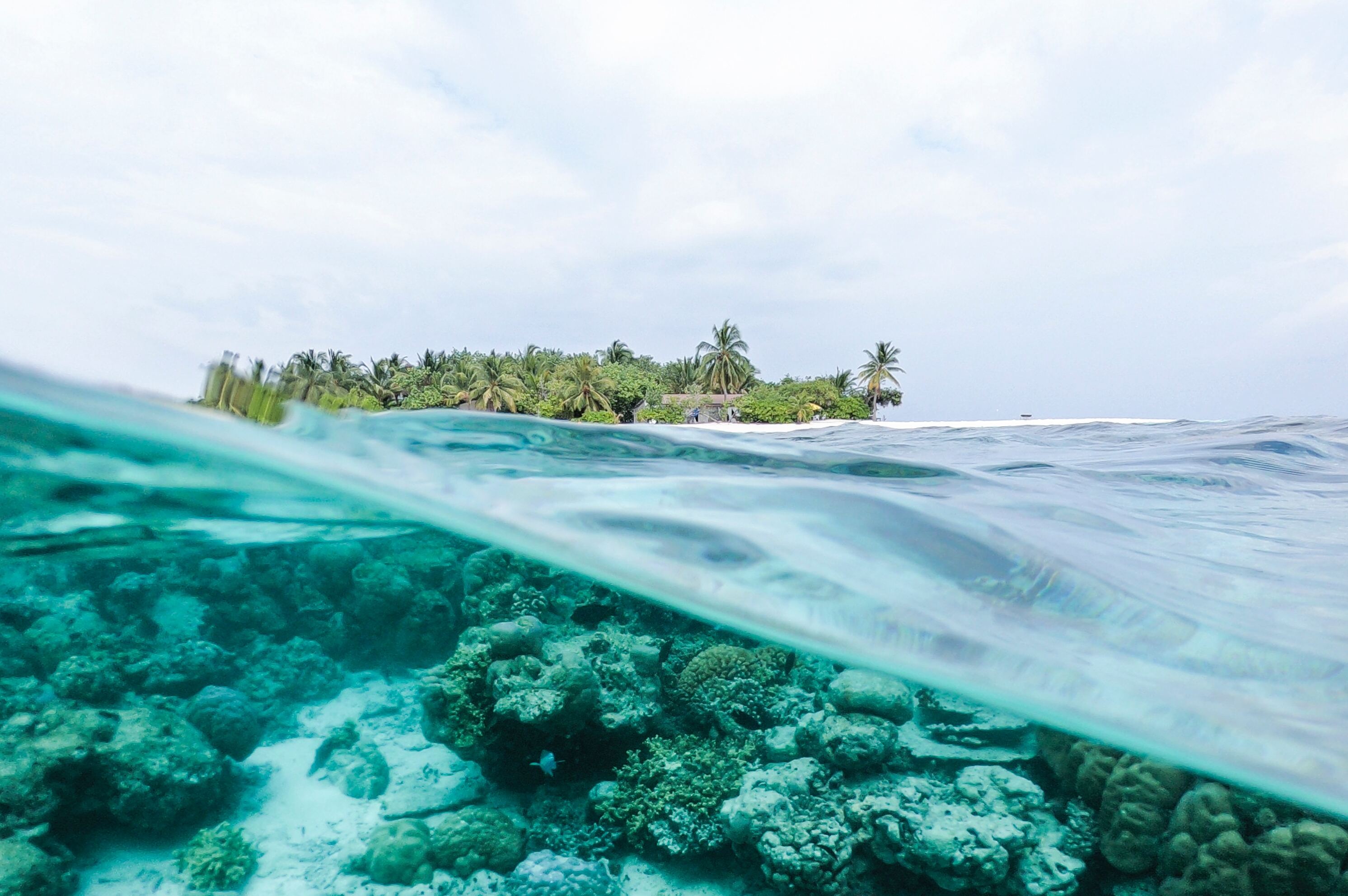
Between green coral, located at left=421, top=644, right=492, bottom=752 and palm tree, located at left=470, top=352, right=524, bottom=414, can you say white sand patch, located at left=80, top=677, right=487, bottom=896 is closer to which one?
green coral, located at left=421, top=644, right=492, bottom=752

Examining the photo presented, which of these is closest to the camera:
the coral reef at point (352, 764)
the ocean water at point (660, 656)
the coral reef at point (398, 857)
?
the ocean water at point (660, 656)

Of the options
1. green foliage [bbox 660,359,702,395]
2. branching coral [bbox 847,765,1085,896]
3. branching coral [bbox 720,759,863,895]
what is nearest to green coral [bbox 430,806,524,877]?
branching coral [bbox 720,759,863,895]

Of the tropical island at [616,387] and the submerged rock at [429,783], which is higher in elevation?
the tropical island at [616,387]

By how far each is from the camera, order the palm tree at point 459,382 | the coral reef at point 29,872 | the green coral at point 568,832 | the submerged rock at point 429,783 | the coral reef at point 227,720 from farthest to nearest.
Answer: the palm tree at point 459,382 < the coral reef at point 227,720 < the submerged rock at point 429,783 < the green coral at point 568,832 < the coral reef at point 29,872

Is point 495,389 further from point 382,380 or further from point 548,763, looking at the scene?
point 548,763

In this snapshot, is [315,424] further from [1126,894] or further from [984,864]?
[1126,894]

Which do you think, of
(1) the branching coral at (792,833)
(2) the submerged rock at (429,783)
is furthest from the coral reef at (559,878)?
(2) the submerged rock at (429,783)

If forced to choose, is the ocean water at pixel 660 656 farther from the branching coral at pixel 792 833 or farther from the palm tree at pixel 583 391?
the palm tree at pixel 583 391
